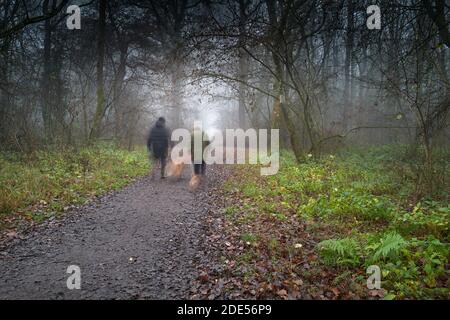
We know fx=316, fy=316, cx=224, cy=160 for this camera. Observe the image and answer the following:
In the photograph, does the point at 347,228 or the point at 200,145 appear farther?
the point at 200,145

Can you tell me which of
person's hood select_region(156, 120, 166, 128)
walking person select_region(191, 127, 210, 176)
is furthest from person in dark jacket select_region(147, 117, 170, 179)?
walking person select_region(191, 127, 210, 176)

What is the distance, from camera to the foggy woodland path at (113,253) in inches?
179

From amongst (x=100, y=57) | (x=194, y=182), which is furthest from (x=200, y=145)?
(x=100, y=57)

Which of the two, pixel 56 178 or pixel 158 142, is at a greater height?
pixel 158 142

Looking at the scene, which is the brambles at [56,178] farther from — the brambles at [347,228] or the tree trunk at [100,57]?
the brambles at [347,228]

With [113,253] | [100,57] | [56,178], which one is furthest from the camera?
[100,57]

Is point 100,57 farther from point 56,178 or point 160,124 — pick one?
point 56,178

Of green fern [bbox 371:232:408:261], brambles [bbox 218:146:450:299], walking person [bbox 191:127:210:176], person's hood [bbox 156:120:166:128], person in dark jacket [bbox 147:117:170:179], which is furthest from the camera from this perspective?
person's hood [bbox 156:120:166:128]

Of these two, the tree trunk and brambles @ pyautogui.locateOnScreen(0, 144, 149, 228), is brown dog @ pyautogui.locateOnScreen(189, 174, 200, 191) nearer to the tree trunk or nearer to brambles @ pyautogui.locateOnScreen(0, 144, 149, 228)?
brambles @ pyautogui.locateOnScreen(0, 144, 149, 228)

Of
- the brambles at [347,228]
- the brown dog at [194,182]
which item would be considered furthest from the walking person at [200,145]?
the brambles at [347,228]

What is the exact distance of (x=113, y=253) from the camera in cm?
572

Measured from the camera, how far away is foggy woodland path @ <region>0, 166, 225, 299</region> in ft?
15.0

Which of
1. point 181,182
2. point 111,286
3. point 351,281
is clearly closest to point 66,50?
point 181,182

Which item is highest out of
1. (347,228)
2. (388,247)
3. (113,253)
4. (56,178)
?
(56,178)
